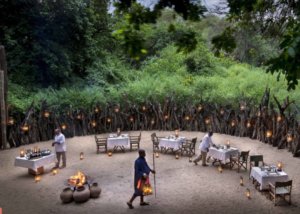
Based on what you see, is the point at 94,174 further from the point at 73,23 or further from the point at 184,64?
the point at 184,64

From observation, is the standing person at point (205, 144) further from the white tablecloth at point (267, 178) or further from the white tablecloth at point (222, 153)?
the white tablecloth at point (267, 178)

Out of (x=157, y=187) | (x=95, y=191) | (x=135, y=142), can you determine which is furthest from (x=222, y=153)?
(x=95, y=191)

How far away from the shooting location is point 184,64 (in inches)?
1096

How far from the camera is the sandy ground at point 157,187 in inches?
385

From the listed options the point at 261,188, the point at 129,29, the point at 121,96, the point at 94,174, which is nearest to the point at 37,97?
the point at 121,96

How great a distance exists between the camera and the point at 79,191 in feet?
33.3

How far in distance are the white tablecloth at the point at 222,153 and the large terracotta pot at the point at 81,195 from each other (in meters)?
5.31

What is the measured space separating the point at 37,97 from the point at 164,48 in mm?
13597

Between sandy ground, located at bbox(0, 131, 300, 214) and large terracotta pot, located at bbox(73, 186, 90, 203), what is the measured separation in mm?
147

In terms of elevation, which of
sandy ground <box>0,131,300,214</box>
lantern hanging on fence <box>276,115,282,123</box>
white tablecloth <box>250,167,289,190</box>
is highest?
lantern hanging on fence <box>276,115,282,123</box>

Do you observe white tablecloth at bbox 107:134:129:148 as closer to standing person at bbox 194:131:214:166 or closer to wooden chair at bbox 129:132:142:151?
wooden chair at bbox 129:132:142:151

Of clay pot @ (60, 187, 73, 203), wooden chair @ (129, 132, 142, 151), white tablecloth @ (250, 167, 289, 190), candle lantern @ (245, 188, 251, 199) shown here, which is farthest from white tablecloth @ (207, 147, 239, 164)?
clay pot @ (60, 187, 73, 203)

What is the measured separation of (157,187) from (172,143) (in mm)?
3746

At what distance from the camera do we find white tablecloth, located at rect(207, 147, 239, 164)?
42.8 ft
